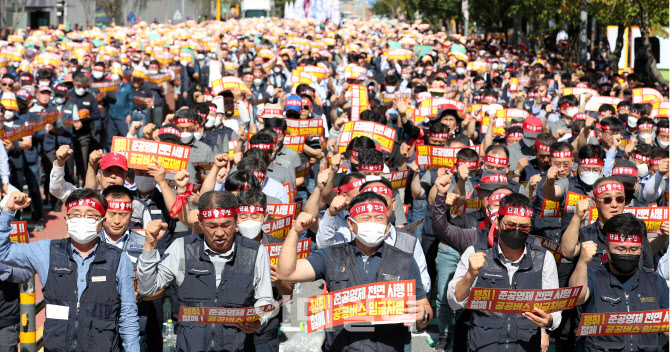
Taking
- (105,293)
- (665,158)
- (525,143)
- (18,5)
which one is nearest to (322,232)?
(105,293)

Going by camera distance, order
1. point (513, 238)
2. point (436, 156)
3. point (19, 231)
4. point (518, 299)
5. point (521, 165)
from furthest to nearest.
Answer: point (436, 156), point (521, 165), point (19, 231), point (513, 238), point (518, 299)

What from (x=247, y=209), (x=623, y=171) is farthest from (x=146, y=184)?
(x=623, y=171)

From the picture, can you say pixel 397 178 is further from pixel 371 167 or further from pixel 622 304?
pixel 622 304

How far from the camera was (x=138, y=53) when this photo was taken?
95.8 feet

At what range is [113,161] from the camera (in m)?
7.14

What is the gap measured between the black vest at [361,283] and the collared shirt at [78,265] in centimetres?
121

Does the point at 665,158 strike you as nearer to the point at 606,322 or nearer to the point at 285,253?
the point at 606,322

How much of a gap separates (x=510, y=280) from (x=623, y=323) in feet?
2.53

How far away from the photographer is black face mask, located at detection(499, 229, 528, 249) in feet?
18.4

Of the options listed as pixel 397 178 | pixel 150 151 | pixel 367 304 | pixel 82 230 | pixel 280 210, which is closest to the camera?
pixel 367 304

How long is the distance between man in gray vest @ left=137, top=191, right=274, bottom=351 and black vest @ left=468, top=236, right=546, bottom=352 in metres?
1.33

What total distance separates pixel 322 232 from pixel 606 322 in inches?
78.4

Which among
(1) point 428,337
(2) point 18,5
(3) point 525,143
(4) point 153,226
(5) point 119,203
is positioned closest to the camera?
(4) point 153,226

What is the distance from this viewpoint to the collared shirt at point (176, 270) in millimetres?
5281
